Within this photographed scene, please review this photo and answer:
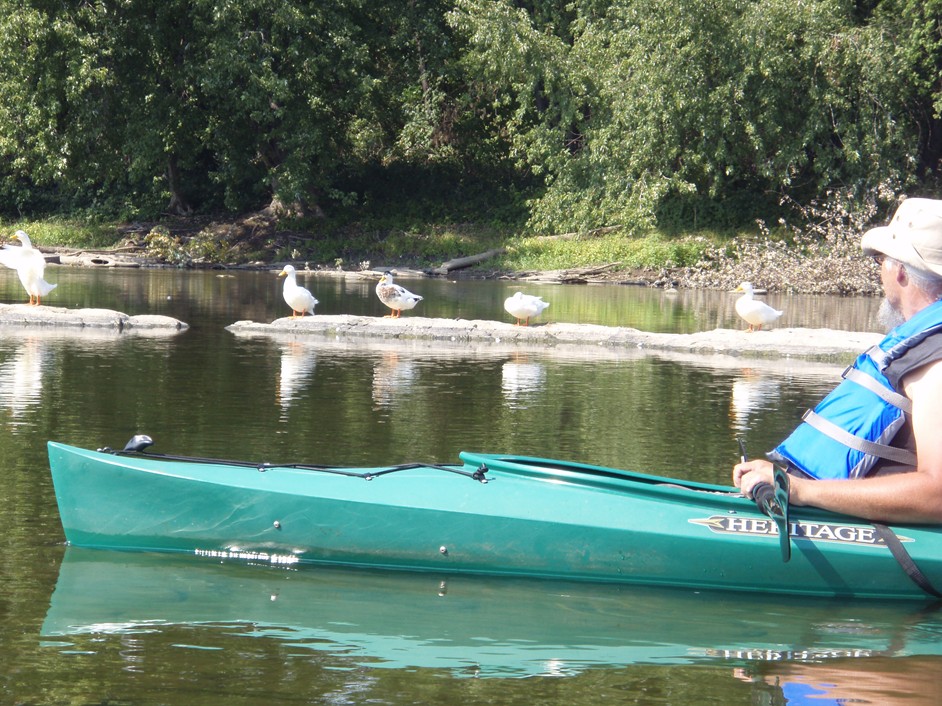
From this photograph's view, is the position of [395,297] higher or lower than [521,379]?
higher

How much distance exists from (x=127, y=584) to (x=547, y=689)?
7.24 ft

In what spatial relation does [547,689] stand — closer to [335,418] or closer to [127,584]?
[127,584]

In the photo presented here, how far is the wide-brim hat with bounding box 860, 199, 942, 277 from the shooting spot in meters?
4.88

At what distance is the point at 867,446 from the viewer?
5.28 m

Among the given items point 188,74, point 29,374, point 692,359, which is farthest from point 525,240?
point 29,374

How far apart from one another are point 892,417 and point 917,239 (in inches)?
30.9

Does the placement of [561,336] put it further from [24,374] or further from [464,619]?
[464,619]

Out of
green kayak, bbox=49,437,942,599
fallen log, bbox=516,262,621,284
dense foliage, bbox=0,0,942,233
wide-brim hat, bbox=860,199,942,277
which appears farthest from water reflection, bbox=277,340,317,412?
dense foliage, bbox=0,0,942,233

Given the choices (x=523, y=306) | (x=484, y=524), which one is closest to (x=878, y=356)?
(x=484, y=524)

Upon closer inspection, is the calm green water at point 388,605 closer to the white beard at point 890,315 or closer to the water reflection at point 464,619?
the water reflection at point 464,619

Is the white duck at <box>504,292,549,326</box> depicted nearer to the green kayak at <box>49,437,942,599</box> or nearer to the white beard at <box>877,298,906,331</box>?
the green kayak at <box>49,437,942,599</box>

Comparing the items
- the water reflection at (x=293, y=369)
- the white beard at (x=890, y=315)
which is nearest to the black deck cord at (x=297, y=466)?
the white beard at (x=890, y=315)

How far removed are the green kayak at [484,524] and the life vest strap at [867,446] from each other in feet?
1.42

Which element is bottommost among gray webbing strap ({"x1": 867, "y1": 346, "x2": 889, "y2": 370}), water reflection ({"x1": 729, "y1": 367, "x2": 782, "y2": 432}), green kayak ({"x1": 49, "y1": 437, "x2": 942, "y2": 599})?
water reflection ({"x1": 729, "y1": 367, "x2": 782, "y2": 432})
